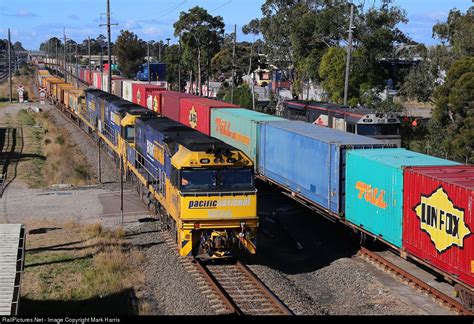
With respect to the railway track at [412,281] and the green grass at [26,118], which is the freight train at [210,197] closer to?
the railway track at [412,281]

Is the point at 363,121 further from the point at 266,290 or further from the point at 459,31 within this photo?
the point at 266,290

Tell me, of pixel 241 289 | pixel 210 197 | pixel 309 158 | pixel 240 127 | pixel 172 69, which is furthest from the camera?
pixel 172 69

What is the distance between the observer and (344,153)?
20078mm

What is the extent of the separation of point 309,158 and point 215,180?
6.13 m

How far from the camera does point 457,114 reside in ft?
107

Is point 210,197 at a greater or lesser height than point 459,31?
lesser

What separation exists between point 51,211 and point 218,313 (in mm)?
12742

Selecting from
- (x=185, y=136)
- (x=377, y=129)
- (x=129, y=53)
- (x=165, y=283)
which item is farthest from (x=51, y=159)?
(x=129, y=53)

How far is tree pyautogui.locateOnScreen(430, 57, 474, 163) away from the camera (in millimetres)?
31156

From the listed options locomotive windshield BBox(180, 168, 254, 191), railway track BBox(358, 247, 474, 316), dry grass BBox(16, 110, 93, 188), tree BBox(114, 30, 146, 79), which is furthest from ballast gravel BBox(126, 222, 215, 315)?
tree BBox(114, 30, 146, 79)

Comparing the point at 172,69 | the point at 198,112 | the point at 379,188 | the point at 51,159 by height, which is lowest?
the point at 51,159

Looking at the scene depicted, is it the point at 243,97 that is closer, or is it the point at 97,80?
the point at 243,97

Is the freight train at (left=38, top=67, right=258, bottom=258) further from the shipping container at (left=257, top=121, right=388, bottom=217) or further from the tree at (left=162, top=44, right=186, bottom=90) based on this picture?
the tree at (left=162, top=44, right=186, bottom=90)

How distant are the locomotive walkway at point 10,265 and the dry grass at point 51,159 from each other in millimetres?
16750
